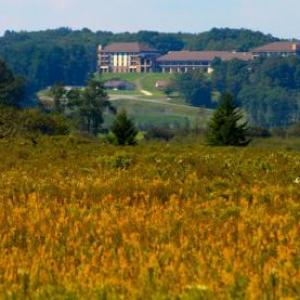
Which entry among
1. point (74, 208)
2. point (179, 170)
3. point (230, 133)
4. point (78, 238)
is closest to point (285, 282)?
point (78, 238)

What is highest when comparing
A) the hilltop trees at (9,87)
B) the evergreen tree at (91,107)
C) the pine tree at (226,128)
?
the pine tree at (226,128)

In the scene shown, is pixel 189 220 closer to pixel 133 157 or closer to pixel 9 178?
pixel 9 178

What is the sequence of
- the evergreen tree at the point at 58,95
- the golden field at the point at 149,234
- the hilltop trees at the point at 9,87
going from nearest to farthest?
the golden field at the point at 149,234 < the hilltop trees at the point at 9,87 < the evergreen tree at the point at 58,95

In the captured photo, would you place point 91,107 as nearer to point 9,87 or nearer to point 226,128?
point 9,87

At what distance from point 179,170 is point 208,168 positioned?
0.79 m

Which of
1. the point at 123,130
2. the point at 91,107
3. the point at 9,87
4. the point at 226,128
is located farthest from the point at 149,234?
the point at 91,107

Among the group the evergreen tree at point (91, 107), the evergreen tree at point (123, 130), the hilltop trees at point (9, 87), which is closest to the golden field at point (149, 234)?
the evergreen tree at point (123, 130)

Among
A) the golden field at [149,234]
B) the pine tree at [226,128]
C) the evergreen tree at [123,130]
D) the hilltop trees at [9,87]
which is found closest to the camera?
the golden field at [149,234]

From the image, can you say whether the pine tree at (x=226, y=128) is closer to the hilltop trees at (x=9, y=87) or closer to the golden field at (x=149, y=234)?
the golden field at (x=149, y=234)

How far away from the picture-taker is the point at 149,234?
14289mm

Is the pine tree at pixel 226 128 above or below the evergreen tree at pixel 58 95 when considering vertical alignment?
above

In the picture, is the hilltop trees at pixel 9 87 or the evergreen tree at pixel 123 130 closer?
the evergreen tree at pixel 123 130

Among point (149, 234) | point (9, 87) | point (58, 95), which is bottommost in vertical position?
point (58, 95)

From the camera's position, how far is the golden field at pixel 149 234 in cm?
1133
